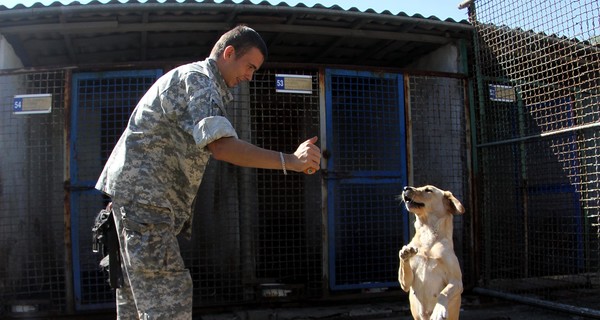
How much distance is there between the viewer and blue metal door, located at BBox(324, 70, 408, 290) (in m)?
5.49

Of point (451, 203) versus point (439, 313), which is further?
point (451, 203)

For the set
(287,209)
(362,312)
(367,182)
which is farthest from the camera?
(287,209)

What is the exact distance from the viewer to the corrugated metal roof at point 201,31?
5.13 m

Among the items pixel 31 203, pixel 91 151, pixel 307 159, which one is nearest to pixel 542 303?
pixel 307 159

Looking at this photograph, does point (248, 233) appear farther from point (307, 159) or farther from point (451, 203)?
point (307, 159)

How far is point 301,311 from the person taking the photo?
5.28m

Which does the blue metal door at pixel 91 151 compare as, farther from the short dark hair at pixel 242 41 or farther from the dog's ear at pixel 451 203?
the dog's ear at pixel 451 203

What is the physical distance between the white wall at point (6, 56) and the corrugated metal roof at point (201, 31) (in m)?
0.09

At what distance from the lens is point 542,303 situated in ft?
16.8

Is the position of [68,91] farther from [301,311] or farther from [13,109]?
[301,311]

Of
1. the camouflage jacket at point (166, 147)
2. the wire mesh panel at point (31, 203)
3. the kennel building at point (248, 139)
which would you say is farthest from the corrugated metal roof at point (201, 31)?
the camouflage jacket at point (166, 147)

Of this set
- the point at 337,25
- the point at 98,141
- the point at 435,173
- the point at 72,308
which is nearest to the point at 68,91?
the point at 98,141

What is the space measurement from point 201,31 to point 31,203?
2754 millimetres

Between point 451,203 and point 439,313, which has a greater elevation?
point 451,203
